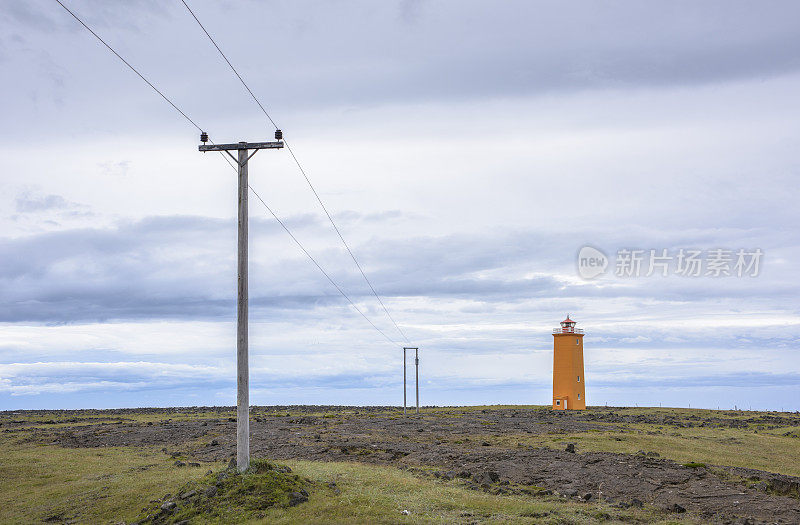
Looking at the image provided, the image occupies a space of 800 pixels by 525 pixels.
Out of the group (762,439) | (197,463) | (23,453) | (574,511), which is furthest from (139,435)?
(762,439)

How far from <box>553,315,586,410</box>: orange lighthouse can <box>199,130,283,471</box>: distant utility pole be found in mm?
62794

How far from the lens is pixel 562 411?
7969 centimetres

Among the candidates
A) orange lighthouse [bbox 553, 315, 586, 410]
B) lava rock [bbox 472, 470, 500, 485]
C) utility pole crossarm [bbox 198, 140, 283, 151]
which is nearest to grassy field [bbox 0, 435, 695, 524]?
lava rock [bbox 472, 470, 500, 485]

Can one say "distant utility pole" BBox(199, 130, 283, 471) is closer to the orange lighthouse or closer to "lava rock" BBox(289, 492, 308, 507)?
"lava rock" BBox(289, 492, 308, 507)

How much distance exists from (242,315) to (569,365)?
64.4 m

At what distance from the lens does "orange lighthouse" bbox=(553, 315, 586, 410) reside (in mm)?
80188

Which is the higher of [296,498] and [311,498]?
[296,498]

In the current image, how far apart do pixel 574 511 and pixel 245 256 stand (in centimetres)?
1471

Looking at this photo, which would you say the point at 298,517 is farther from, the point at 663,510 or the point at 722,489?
the point at 722,489

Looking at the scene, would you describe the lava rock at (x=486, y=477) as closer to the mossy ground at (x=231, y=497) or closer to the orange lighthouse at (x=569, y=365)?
the mossy ground at (x=231, y=497)

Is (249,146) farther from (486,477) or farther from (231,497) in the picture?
(486,477)

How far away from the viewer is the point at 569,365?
264ft

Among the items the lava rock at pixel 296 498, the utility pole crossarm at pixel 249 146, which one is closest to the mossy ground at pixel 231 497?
the lava rock at pixel 296 498

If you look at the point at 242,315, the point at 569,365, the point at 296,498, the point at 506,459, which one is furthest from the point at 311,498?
the point at 569,365
